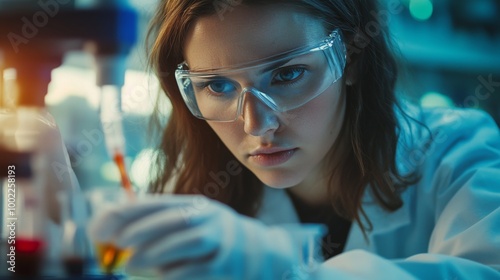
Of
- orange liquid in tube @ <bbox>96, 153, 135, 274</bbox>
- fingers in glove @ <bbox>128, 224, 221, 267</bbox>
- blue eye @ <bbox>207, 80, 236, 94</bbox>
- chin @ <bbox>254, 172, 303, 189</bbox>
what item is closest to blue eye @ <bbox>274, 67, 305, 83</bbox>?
blue eye @ <bbox>207, 80, 236, 94</bbox>

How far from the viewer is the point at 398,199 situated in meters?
1.59

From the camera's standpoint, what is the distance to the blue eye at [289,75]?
1325mm

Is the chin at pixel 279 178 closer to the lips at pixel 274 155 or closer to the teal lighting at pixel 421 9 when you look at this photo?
the lips at pixel 274 155

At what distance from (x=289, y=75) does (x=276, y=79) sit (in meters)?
0.03

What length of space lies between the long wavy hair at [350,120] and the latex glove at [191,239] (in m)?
0.69

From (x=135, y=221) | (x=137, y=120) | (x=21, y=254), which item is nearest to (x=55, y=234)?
(x=21, y=254)

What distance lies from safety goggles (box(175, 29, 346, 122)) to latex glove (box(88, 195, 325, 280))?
0.49m

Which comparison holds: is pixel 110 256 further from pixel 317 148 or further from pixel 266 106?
pixel 317 148

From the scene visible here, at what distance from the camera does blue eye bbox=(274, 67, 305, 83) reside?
1325 mm

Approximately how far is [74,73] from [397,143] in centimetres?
137

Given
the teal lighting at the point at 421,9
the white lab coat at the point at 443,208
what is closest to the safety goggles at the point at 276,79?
the white lab coat at the point at 443,208

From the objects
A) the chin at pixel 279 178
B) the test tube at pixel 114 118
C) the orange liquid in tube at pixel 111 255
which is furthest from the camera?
the chin at pixel 279 178

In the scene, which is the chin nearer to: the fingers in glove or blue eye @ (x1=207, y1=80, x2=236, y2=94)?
blue eye @ (x1=207, y1=80, x2=236, y2=94)

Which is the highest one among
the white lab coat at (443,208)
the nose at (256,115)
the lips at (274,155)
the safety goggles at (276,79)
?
the safety goggles at (276,79)
